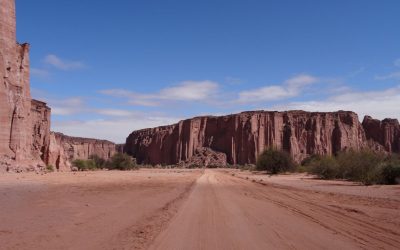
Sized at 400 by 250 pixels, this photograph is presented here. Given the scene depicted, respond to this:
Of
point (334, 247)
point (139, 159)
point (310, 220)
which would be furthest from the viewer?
point (139, 159)

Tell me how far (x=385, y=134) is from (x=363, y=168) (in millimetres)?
116131

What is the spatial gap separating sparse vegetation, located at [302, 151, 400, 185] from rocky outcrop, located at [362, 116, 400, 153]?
335 ft

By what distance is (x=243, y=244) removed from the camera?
827cm

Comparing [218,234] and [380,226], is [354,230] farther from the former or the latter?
[218,234]

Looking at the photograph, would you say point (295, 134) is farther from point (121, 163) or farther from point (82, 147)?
point (82, 147)

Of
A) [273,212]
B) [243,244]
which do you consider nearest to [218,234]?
[243,244]

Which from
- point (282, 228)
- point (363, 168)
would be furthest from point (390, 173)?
point (282, 228)

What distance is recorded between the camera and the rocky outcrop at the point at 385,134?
139 meters

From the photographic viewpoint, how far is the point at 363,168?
33938mm

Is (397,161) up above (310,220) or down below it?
above

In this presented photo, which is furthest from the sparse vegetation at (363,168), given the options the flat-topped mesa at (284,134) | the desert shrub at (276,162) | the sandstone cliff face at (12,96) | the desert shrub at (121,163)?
the flat-topped mesa at (284,134)

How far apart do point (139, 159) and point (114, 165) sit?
8768 centimetres

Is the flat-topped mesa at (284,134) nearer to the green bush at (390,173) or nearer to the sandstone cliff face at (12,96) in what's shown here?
the sandstone cliff face at (12,96)

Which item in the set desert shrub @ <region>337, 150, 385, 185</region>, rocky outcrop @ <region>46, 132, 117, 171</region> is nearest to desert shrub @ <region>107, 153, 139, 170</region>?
rocky outcrop @ <region>46, 132, 117, 171</region>
